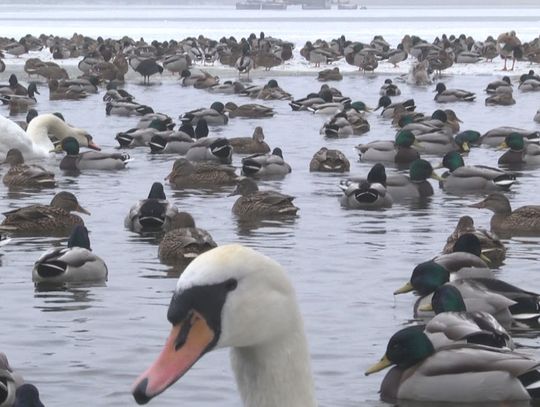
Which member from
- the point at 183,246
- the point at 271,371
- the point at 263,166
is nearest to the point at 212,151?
the point at 263,166

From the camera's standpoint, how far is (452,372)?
7.98m

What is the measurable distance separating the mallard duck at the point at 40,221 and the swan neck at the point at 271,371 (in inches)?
408

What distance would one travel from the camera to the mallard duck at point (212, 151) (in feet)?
67.9

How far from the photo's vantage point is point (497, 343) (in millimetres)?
8297

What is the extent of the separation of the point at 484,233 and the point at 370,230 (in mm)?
2075

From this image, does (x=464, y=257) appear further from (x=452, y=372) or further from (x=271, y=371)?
(x=271, y=371)

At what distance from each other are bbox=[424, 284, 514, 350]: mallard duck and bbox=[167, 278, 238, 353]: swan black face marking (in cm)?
468

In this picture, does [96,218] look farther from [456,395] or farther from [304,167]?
[456,395]

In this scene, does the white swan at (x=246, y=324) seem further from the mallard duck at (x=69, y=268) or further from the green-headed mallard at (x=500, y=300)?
the mallard duck at (x=69, y=268)

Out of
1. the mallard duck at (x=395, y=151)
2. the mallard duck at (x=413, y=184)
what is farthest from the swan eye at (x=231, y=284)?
the mallard duck at (x=395, y=151)

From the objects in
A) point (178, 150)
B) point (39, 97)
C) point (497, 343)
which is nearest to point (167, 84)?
point (39, 97)

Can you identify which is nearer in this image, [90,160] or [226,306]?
[226,306]

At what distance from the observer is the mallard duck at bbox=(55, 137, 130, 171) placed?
779 inches

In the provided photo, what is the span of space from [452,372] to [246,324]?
14.6 feet
